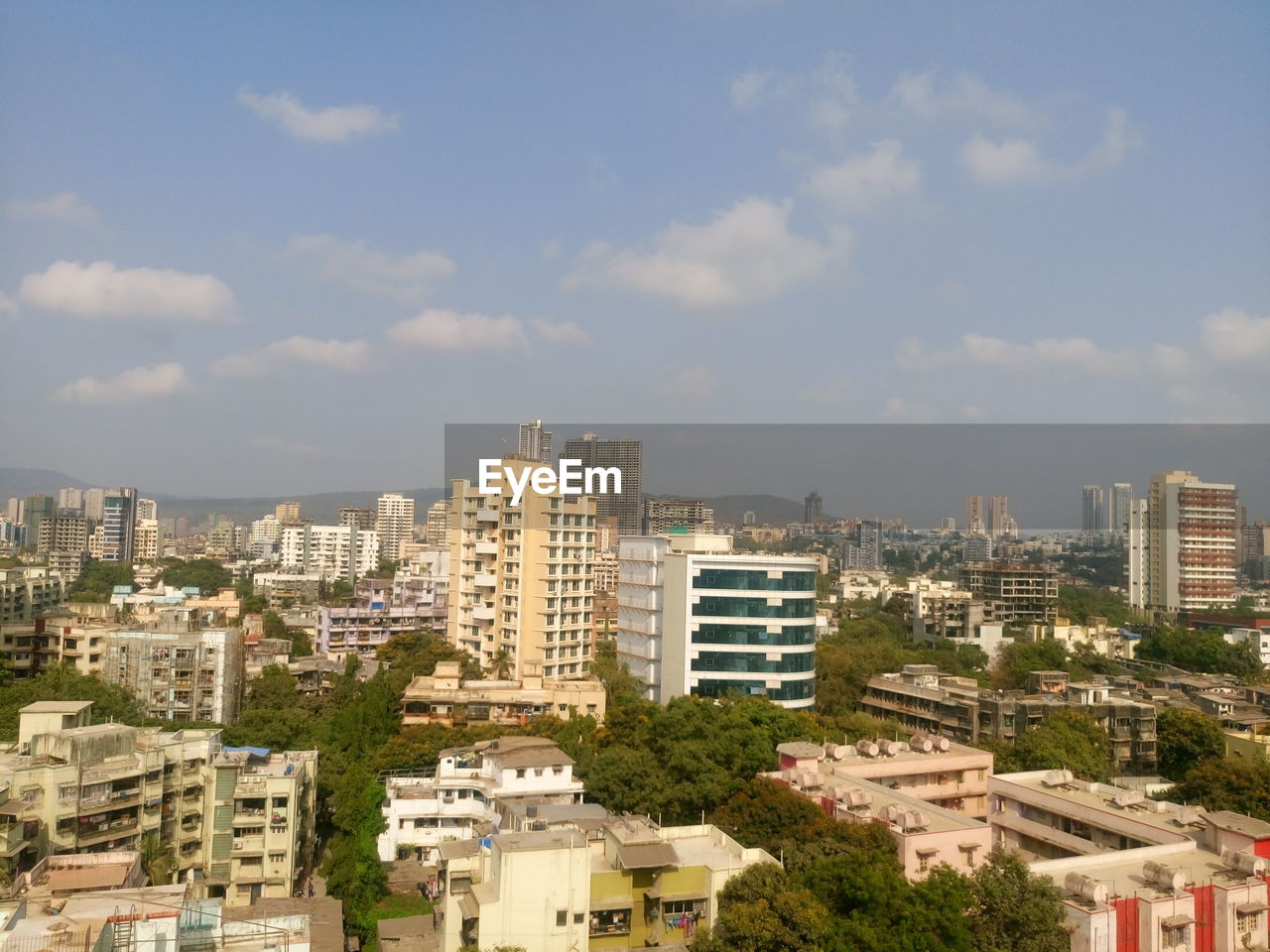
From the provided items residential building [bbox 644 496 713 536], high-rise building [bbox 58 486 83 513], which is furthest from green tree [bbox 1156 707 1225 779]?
high-rise building [bbox 58 486 83 513]

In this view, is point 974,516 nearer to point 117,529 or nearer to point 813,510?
point 813,510

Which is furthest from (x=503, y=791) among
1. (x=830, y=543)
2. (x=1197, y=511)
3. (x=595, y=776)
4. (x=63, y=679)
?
(x=830, y=543)

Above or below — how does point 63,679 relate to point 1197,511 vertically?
below

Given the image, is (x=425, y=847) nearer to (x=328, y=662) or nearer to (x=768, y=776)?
(x=768, y=776)

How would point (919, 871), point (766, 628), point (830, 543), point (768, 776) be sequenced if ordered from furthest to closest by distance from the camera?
point (830, 543) < point (766, 628) < point (768, 776) < point (919, 871)

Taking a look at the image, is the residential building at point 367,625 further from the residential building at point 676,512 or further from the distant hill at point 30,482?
the distant hill at point 30,482

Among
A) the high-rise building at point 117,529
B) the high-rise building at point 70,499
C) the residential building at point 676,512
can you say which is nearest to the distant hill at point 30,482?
the high-rise building at point 70,499
